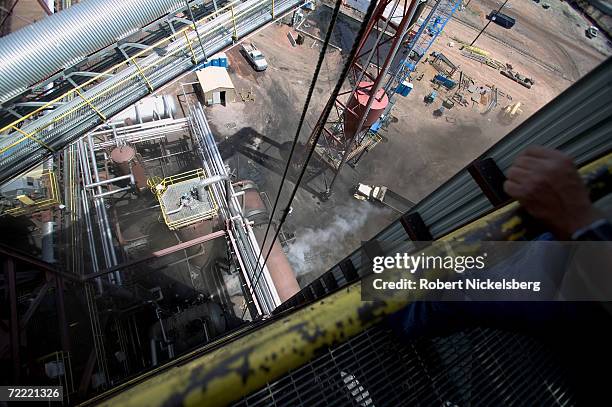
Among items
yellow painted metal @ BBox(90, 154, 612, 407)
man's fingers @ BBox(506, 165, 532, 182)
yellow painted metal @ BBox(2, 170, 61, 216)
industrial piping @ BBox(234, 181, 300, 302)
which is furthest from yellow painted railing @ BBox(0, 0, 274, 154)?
man's fingers @ BBox(506, 165, 532, 182)

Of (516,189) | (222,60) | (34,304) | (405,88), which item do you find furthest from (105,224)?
(405,88)

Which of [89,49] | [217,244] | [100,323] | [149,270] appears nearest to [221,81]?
[89,49]

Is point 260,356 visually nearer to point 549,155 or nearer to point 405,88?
point 549,155

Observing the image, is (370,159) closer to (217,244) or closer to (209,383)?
(217,244)

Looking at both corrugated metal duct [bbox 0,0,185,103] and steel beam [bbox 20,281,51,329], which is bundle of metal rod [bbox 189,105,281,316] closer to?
corrugated metal duct [bbox 0,0,185,103]

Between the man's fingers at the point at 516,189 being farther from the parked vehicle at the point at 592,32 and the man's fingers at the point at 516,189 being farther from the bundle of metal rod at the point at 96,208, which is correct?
the parked vehicle at the point at 592,32
